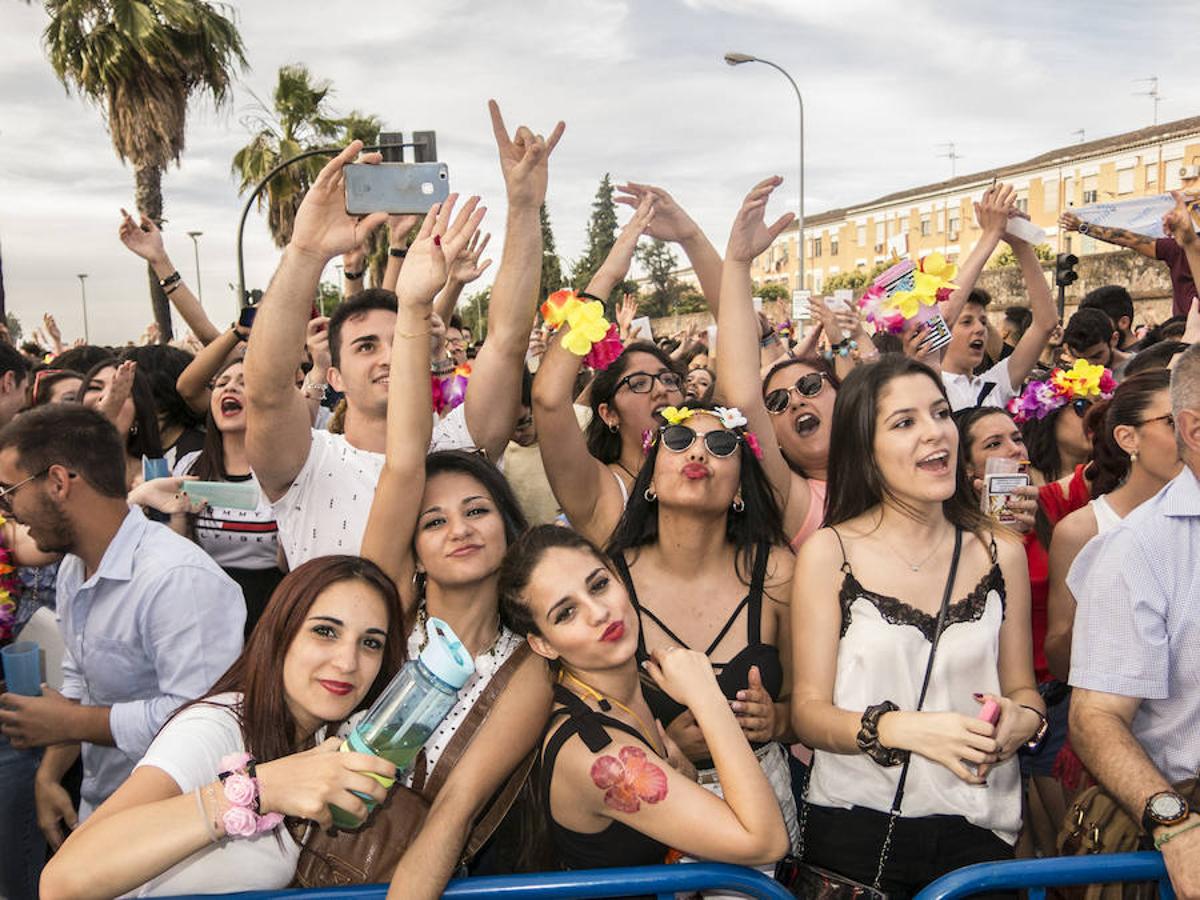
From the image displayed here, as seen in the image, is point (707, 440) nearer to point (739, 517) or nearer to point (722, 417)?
point (722, 417)

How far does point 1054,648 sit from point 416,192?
267 cm

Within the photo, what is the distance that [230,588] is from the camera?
2869 mm

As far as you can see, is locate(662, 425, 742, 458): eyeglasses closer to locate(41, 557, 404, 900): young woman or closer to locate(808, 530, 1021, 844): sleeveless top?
locate(808, 530, 1021, 844): sleeveless top

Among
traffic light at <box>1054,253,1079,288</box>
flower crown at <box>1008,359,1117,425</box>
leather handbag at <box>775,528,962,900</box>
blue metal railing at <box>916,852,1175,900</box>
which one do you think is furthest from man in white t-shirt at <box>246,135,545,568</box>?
traffic light at <box>1054,253,1079,288</box>

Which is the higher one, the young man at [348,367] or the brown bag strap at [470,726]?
the young man at [348,367]

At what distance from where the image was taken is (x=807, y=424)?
4020 millimetres

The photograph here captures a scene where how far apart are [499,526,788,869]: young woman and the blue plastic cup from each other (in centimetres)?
149

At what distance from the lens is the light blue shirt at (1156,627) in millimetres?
2361

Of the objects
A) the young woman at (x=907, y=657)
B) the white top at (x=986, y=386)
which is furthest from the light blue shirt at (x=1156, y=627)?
the white top at (x=986, y=386)

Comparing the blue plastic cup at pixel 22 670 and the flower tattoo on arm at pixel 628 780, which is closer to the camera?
the flower tattoo on arm at pixel 628 780

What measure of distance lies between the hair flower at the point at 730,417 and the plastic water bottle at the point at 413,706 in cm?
145

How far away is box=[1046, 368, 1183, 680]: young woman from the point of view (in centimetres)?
324

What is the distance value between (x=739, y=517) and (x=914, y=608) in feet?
2.60

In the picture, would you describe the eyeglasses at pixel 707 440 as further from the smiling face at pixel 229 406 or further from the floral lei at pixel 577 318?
the smiling face at pixel 229 406
